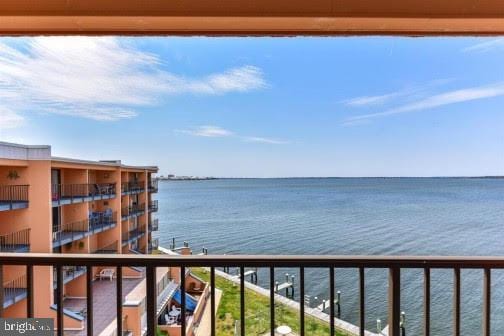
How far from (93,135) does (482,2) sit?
5.39 m

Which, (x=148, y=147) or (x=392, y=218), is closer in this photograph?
(x=148, y=147)

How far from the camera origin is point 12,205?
490cm

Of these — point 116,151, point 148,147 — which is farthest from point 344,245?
point 116,151

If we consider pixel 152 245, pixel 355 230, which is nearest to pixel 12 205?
pixel 152 245

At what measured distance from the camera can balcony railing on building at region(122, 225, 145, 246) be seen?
24.4 feet

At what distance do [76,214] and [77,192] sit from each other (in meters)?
1.51

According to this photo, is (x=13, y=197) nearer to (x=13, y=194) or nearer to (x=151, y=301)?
(x=13, y=194)

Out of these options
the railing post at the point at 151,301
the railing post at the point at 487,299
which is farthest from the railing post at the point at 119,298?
the railing post at the point at 487,299

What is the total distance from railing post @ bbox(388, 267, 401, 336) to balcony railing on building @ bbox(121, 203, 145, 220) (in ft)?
22.4

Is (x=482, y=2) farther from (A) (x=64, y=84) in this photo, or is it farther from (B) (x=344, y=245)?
(B) (x=344, y=245)

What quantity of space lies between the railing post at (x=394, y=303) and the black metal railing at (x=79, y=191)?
573 cm

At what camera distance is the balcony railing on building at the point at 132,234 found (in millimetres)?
7439

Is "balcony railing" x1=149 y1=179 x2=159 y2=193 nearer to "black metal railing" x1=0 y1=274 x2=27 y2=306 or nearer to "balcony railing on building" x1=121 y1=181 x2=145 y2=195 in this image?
"balcony railing on building" x1=121 y1=181 x2=145 y2=195

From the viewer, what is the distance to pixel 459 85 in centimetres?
426
